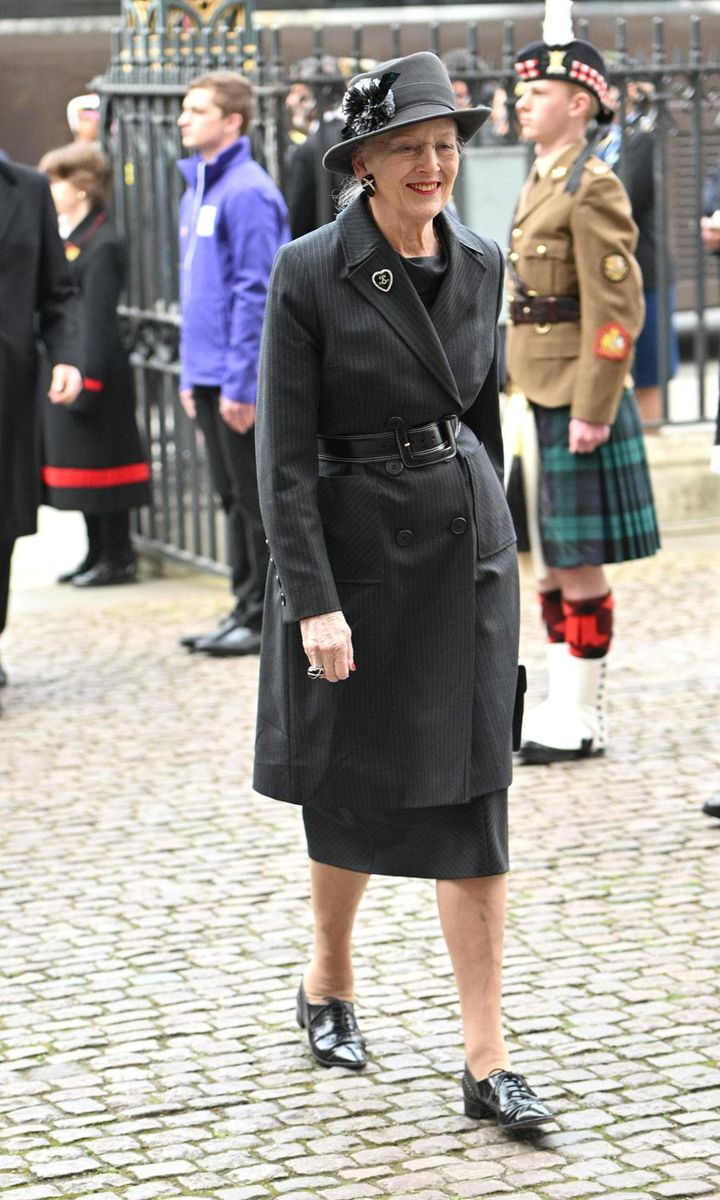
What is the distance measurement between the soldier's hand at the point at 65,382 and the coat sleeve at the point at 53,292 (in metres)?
0.10

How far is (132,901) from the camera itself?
524cm

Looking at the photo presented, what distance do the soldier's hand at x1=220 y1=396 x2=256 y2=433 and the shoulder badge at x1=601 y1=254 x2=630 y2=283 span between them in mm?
1907

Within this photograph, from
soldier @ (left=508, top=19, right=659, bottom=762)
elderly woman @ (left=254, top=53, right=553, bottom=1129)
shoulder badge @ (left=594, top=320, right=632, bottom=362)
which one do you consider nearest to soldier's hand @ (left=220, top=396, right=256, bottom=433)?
soldier @ (left=508, top=19, right=659, bottom=762)

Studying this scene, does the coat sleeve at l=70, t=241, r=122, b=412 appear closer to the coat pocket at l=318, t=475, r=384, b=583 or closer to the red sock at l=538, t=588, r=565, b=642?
the red sock at l=538, t=588, r=565, b=642

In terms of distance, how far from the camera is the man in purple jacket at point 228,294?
24.9 feet

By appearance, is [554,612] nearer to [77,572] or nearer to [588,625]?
[588,625]

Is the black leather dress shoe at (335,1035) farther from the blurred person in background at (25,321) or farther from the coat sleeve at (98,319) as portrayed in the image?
the coat sleeve at (98,319)

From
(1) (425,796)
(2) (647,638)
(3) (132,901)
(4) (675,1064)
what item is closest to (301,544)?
(1) (425,796)

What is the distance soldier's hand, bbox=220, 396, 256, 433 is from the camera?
761 centimetres

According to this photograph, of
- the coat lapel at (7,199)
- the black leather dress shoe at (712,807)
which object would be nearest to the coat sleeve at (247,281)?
the coat lapel at (7,199)

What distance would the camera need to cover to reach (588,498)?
20.5 feet

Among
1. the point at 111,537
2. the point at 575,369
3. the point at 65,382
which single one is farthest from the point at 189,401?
the point at 575,369

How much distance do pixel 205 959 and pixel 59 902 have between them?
0.60 metres

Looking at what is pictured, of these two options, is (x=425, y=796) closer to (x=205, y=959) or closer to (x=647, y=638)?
(x=205, y=959)
